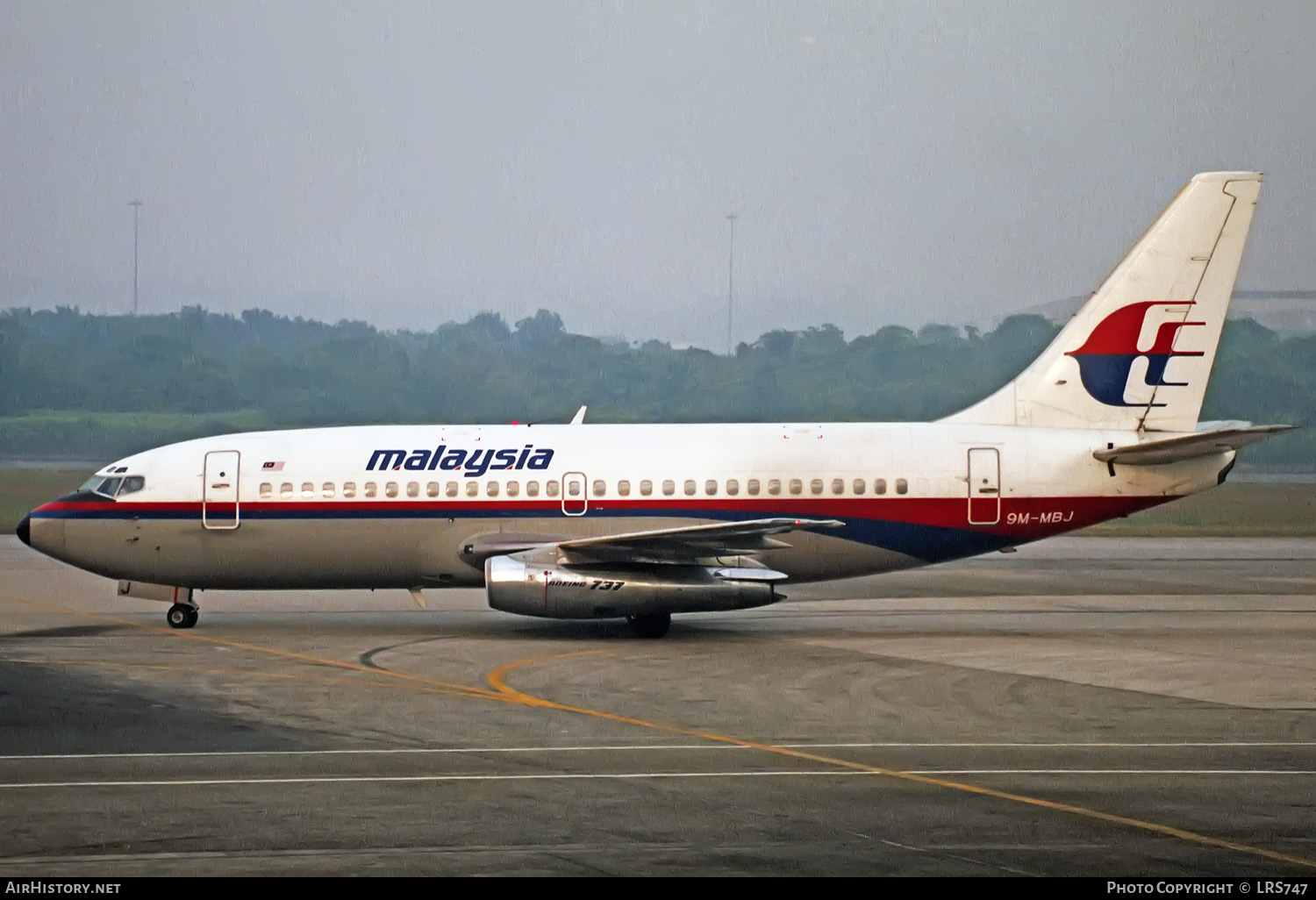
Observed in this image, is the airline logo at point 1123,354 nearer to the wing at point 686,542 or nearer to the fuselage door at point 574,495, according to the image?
the wing at point 686,542

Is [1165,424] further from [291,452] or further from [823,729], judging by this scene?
[291,452]

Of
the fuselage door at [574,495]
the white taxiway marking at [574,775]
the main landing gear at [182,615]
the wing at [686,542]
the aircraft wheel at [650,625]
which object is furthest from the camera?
the main landing gear at [182,615]

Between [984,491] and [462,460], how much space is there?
896cm

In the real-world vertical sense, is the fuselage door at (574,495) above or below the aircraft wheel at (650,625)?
above

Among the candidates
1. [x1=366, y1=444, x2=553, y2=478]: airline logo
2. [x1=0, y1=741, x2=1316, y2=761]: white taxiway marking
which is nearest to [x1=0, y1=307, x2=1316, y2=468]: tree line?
[x1=366, y1=444, x2=553, y2=478]: airline logo

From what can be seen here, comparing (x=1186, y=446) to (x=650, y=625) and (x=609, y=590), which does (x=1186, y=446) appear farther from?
(x=609, y=590)

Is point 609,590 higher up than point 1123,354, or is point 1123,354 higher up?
point 1123,354

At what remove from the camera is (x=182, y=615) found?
27844 millimetres

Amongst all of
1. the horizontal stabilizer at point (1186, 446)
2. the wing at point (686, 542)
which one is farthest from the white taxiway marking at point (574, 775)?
the horizontal stabilizer at point (1186, 446)

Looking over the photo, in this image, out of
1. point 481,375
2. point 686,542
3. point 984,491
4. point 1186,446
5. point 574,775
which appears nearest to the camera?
point 574,775

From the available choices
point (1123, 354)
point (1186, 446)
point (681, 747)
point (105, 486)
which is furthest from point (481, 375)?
point (681, 747)

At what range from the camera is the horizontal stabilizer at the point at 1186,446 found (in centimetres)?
2527

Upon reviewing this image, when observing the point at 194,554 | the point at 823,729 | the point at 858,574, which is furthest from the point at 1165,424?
the point at 194,554

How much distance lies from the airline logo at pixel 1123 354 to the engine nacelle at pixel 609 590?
23.1ft
